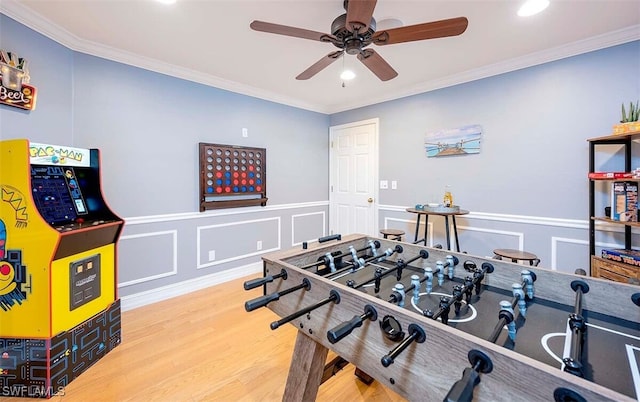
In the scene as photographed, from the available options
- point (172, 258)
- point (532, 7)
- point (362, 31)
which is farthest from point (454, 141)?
point (172, 258)

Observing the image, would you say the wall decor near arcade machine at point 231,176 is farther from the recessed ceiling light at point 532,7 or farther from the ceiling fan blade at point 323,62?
the recessed ceiling light at point 532,7

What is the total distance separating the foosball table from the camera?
622mm

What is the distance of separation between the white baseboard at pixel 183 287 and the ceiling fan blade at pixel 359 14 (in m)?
2.90

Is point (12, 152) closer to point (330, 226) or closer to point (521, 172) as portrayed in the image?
point (330, 226)

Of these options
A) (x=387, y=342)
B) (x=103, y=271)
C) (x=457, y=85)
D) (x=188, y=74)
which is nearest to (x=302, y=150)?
(x=188, y=74)

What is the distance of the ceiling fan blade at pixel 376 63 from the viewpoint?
186 cm

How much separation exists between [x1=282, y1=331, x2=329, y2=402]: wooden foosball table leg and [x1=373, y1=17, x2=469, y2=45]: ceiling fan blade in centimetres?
175

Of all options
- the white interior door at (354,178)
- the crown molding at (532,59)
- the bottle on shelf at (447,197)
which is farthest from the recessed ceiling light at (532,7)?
the white interior door at (354,178)

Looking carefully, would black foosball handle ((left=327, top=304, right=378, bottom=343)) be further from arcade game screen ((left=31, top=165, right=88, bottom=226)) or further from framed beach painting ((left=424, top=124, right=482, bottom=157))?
framed beach painting ((left=424, top=124, right=482, bottom=157))

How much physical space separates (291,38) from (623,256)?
3102 mm

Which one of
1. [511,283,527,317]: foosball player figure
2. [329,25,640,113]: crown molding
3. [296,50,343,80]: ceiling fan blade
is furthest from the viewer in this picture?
[329,25,640,113]: crown molding

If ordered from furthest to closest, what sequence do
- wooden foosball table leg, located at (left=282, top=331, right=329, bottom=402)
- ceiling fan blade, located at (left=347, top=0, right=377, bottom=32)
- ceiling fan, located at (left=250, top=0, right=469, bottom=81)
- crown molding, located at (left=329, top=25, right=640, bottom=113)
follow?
crown molding, located at (left=329, top=25, right=640, bottom=113) → ceiling fan, located at (left=250, top=0, right=469, bottom=81) → ceiling fan blade, located at (left=347, top=0, right=377, bottom=32) → wooden foosball table leg, located at (left=282, top=331, right=329, bottom=402)

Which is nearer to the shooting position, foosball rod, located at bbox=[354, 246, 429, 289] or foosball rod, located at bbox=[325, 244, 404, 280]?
foosball rod, located at bbox=[354, 246, 429, 289]

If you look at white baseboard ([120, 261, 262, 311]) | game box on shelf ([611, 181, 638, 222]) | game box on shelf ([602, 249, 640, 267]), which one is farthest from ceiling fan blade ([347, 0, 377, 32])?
white baseboard ([120, 261, 262, 311])
